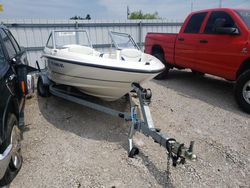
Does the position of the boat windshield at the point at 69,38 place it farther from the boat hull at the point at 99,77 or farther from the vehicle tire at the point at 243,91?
the vehicle tire at the point at 243,91

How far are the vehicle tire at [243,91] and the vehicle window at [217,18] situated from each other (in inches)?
48.4

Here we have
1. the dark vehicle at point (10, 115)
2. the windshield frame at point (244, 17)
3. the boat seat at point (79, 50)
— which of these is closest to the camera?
the dark vehicle at point (10, 115)

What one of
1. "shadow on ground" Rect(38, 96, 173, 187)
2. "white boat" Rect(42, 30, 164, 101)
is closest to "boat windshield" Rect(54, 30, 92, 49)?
"white boat" Rect(42, 30, 164, 101)

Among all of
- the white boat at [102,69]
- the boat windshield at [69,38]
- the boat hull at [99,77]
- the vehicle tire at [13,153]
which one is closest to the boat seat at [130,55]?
the white boat at [102,69]

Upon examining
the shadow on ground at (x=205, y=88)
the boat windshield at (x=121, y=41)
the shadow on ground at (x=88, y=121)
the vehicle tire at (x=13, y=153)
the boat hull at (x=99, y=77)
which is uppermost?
the boat windshield at (x=121, y=41)

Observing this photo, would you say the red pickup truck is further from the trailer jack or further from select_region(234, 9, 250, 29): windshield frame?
the trailer jack

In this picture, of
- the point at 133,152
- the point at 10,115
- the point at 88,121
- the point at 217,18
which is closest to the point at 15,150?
the point at 10,115

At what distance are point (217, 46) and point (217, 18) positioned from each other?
0.77m

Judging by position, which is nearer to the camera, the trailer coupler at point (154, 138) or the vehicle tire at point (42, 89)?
the trailer coupler at point (154, 138)

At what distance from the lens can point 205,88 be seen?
21.6 ft

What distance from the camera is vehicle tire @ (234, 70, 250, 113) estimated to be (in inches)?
182

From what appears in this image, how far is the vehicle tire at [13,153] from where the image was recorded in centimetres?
269

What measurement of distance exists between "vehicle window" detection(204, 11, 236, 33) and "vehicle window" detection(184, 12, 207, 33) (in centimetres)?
27

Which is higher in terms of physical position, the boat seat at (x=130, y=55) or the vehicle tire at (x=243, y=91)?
the boat seat at (x=130, y=55)
